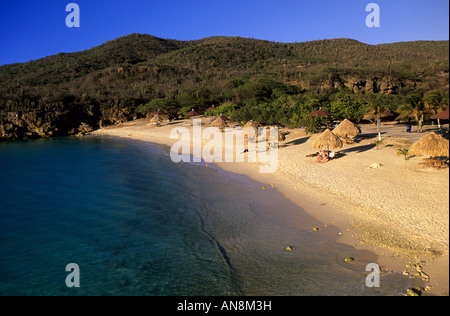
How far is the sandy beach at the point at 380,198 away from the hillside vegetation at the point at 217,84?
22.7 ft

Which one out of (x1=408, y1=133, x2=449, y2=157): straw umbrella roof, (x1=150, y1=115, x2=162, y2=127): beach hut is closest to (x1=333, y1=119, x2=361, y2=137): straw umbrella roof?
(x1=408, y1=133, x2=449, y2=157): straw umbrella roof

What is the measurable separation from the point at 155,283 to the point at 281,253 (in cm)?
356

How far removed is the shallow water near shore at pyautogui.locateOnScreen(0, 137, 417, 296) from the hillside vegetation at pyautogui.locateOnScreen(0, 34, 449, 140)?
1391cm

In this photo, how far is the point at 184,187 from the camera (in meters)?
14.8

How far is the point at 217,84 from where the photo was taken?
52.3m

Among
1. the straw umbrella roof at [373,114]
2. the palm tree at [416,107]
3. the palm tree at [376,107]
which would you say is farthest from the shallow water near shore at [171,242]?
the palm tree at [376,107]

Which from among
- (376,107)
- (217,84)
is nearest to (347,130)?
(376,107)

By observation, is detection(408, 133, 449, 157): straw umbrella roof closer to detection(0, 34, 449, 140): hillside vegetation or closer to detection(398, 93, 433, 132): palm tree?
detection(0, 34, 449, 140): hillside vegetation

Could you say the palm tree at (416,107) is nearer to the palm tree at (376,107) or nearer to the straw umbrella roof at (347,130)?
the palm tree at (376,107)

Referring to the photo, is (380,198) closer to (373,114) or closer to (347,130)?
(347,130)

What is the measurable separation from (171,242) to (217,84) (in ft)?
152


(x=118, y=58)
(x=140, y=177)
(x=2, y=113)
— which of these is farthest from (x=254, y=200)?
(x=118, y=58)

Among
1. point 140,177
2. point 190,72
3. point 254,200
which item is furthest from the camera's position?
point 190,72
